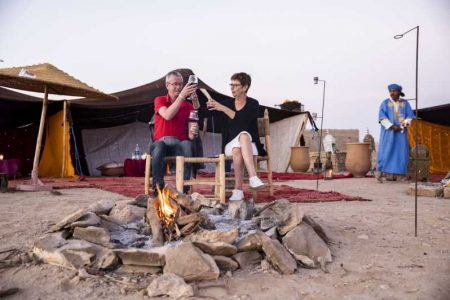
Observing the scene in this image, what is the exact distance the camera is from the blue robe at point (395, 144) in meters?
6.93

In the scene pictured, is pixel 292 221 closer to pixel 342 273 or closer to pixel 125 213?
pixel 342 273

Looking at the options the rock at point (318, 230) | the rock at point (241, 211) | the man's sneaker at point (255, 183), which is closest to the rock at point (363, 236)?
the rock at point (318, 230)

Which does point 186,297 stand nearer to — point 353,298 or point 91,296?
point 91,296

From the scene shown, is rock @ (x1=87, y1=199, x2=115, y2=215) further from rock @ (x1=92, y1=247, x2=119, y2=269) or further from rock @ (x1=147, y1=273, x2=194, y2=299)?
rock @ (x1=147, y1=273, x2=194, y2=299)

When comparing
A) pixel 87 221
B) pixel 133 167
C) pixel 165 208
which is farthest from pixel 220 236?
pixel 133 167

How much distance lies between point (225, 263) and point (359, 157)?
744cm

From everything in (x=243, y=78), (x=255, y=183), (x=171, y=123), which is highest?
(x=243, y=78)

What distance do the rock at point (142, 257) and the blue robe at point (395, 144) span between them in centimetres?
638

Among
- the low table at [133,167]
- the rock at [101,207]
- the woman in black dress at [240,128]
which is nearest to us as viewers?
the rock at [101,207]

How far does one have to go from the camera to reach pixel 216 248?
1.78 m

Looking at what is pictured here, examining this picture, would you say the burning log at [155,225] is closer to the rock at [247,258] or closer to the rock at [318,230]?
the rock at [247,258]

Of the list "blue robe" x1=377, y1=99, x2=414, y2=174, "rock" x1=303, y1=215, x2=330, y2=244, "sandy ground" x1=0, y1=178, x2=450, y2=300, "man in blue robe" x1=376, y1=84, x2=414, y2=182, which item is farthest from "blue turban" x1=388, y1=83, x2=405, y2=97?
"rock" x1=303, y1=215, x2=330, y2=244

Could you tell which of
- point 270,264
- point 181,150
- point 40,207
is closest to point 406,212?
point 270,264

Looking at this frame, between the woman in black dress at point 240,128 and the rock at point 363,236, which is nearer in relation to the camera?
the rock at point 363,236
